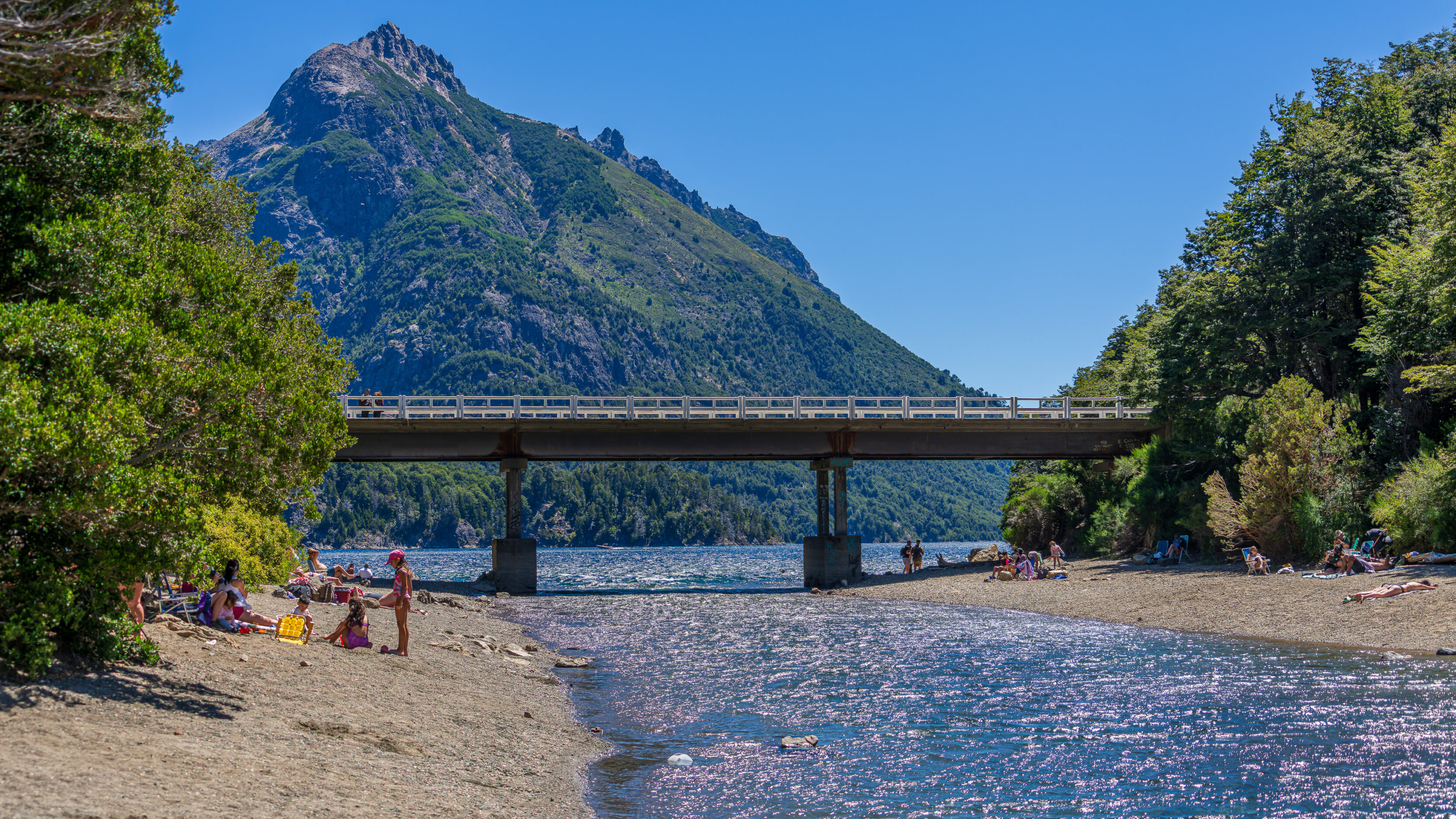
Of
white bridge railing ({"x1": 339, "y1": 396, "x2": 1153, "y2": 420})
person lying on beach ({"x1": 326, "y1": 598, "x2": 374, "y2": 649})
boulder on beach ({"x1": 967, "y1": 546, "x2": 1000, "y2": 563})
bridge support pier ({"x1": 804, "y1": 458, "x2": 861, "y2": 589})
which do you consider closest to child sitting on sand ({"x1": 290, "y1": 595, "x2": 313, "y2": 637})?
person lying on beach ({"x1": 326, "y1": 598, "x2": 374, "y2": 649})

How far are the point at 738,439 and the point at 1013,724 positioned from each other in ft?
128

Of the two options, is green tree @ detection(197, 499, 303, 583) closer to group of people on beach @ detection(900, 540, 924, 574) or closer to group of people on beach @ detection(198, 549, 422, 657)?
group of people on beach @ detection(198, 549, 422, 657)

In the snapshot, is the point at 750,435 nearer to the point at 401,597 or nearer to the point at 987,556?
the point at 987,556

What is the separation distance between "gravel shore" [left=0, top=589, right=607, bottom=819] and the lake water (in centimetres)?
136

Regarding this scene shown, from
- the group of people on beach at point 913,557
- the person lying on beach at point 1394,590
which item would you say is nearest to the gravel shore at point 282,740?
the person lying on beach at point 1394,590

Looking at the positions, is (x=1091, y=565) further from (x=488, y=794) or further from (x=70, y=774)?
(x=70, y=774)

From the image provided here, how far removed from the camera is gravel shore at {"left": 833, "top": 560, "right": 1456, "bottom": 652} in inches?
984

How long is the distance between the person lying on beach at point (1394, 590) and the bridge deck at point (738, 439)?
2810cm

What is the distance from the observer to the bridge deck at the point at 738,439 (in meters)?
53.1

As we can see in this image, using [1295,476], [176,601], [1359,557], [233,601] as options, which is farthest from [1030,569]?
[176,601]

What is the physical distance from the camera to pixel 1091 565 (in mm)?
51719

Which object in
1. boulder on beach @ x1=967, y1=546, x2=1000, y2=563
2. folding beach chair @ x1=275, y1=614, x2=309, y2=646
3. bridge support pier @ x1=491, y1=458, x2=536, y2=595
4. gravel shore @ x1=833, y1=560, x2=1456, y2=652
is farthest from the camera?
boulder on beach @ x1=967, y1=546, x2=1000, y2=563

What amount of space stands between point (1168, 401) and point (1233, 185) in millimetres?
12889

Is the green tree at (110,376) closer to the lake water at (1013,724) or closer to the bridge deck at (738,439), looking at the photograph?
the lake water at (1013,724)
